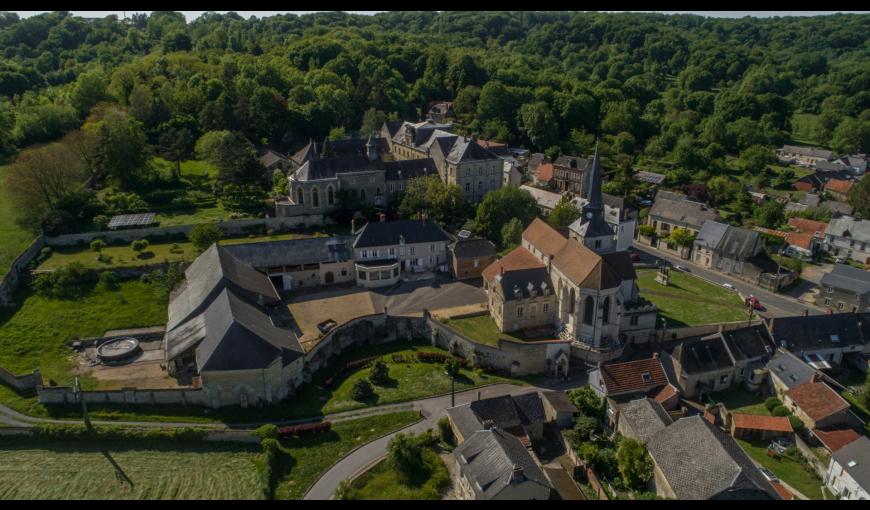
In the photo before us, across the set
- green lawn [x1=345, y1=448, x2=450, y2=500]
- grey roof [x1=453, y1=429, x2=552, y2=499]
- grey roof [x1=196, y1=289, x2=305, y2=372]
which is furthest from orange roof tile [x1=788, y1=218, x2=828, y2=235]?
grey roof [x1=196, y1=289, x2=305, y2=372]

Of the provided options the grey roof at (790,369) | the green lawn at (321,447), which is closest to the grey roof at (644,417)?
the grey roof at (790,369)

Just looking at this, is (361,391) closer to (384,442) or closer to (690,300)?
(384,442)

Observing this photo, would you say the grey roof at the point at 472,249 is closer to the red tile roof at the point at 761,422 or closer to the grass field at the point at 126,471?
the red tile roof at the point at 761,422

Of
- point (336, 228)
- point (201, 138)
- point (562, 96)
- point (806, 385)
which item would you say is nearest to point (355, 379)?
point (336, 228)

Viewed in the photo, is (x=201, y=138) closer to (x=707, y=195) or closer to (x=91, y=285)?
(x=91, y=285)

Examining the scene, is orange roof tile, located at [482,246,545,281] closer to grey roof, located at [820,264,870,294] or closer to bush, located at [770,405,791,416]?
bush, located at [770,405,791,416]

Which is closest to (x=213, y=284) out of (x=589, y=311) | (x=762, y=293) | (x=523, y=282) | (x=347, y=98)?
(x=523, y=282)
